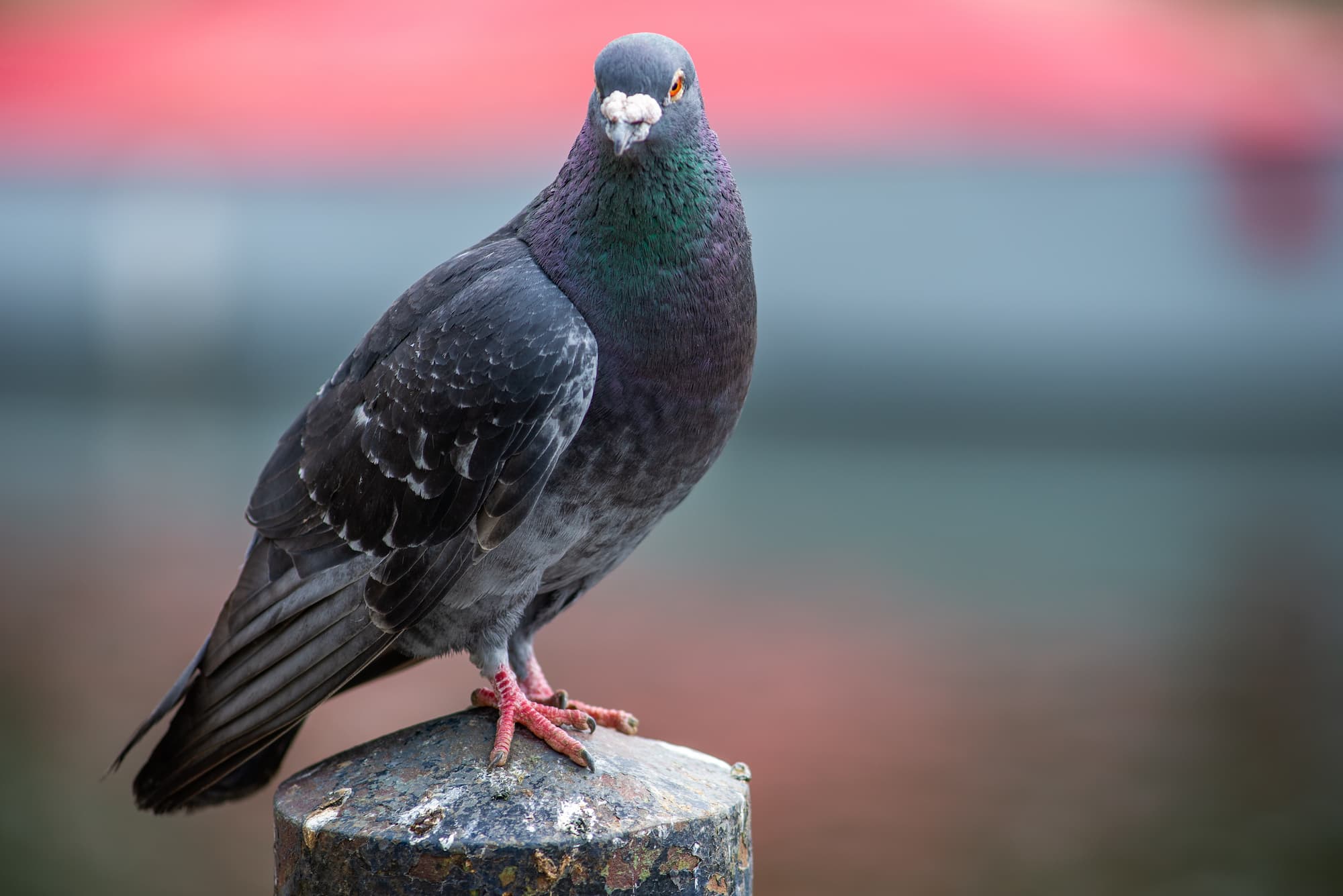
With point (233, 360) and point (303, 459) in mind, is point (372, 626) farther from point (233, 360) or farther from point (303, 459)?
point (233, 360)

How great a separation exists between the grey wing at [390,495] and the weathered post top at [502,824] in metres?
0.31

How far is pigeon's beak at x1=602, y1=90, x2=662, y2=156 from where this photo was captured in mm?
2672

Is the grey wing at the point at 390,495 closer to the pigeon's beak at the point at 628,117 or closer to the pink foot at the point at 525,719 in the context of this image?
the pink foot at the point at 525,719

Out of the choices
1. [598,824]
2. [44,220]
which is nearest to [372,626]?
[598,824]

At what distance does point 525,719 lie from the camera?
286 centimetres

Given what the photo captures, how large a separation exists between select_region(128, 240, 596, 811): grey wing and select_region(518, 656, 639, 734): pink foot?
1.68 ft

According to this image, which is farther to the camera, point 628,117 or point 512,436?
point 512,436

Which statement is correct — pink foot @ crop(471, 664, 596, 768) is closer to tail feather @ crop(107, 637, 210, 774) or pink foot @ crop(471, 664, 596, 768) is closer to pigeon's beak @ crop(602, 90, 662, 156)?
tail feather @ crop(107, 637, 210, 774)

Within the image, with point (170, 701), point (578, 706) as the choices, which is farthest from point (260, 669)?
point (578, 706)

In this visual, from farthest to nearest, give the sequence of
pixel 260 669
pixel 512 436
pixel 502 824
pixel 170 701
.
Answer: pixel 170 701, pixel 260 669, pixel 512 436, pixel 502 824

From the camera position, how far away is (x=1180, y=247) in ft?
38.5

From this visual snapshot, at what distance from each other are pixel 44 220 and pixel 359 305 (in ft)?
13.8

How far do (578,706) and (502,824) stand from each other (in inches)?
31.5

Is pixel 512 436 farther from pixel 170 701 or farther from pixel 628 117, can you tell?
pixel 170 701
